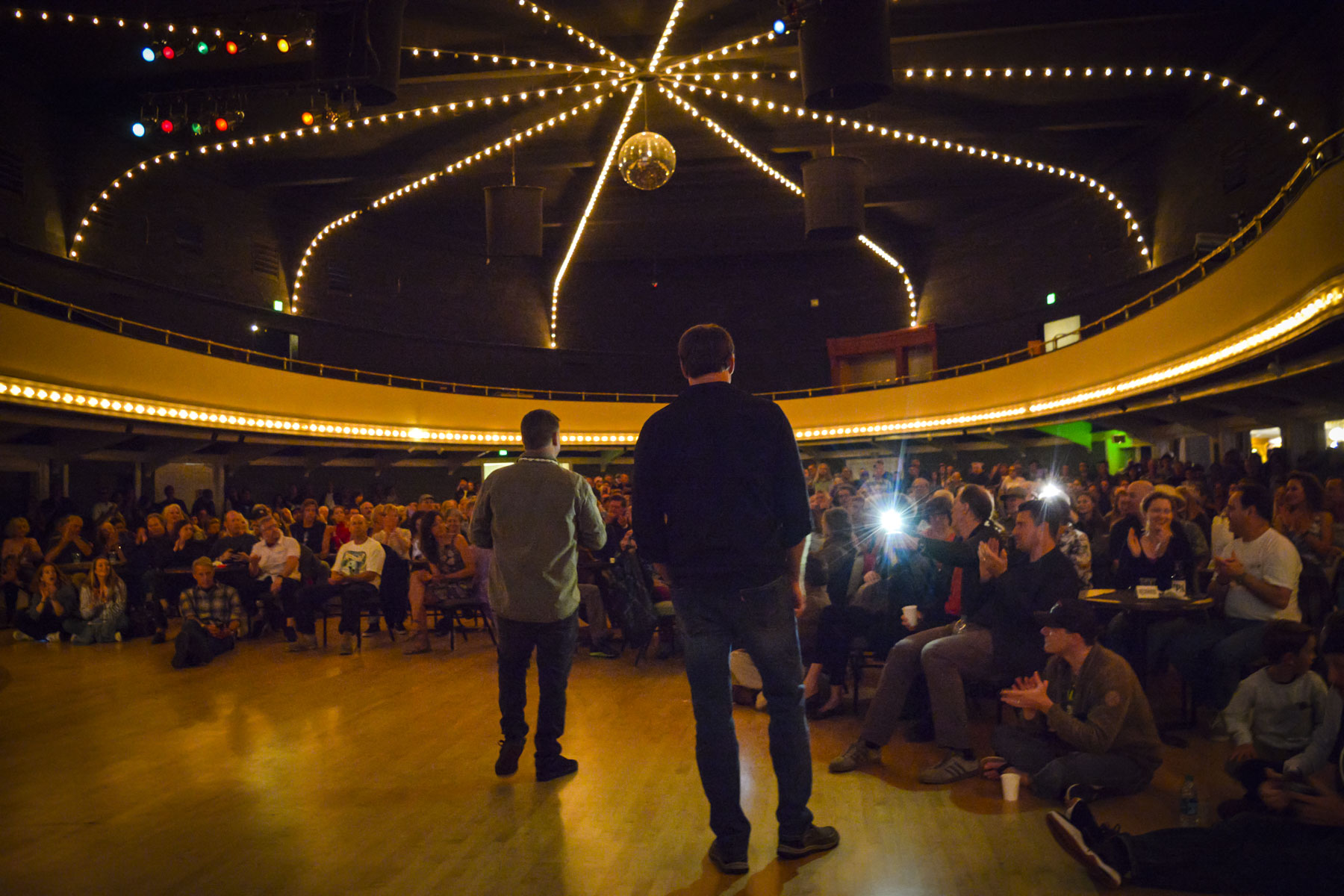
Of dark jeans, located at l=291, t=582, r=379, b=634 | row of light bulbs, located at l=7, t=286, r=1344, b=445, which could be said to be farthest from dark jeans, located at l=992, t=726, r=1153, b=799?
row of light bulbs, located at l=7, t=286, r=1344, b=445

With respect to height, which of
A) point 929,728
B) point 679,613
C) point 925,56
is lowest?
point 929,728

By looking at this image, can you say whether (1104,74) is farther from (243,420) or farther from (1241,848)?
(243,420)

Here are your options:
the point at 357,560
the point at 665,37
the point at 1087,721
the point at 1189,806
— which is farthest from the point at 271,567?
the point at 665,37

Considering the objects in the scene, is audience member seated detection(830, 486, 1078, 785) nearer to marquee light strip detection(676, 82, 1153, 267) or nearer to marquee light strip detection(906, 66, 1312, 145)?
marquee light strip detection(906, 66, 1312, 145)

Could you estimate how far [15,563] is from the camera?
329 inches

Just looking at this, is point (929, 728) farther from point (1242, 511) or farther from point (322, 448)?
point (322, 448)

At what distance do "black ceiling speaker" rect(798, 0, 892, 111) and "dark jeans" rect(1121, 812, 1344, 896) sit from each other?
685 centimetres

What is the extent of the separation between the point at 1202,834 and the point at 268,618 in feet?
23.7

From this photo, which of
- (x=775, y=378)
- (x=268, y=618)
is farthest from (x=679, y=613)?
(x=775, y=378)

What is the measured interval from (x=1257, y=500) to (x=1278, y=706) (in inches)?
48.7

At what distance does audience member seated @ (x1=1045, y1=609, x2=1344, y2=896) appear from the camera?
231 cm

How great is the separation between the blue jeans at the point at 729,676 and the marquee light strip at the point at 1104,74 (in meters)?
10.9

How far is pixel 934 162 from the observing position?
16.0 m

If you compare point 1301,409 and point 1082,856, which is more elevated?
point 1301,409
